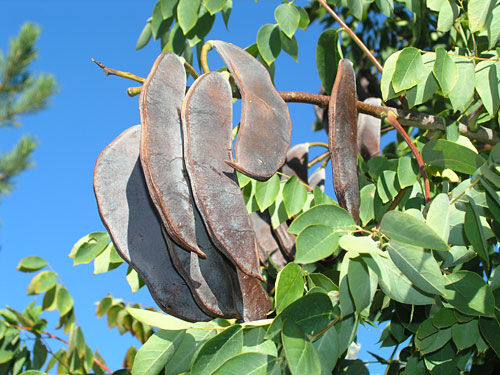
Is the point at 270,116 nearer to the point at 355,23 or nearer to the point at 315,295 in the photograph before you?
the point at 315,295

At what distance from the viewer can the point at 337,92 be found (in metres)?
1.20

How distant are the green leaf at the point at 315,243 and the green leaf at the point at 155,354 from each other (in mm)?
344

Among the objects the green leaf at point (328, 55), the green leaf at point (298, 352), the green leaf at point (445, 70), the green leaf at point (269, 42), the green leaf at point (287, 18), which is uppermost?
the green leaf at point (287, 18)

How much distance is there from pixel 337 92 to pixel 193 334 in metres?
0.62

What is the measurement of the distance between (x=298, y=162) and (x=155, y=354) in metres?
1.05

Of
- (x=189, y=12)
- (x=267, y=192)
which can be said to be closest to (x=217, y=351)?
(x=267, y=192)

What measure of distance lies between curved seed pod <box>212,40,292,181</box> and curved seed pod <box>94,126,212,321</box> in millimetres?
218

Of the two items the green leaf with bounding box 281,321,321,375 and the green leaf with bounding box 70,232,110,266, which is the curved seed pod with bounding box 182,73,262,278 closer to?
the green leaf with bounding box 281,321,321,375

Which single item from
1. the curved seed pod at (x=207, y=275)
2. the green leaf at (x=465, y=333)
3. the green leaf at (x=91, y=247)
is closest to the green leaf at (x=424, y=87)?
the green leaf at (x=465, y=333)

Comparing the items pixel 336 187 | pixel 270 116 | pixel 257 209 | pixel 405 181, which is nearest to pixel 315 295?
pixel 336 187

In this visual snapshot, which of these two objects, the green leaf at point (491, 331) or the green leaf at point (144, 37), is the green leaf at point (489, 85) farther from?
the green leaf at point (144, 37)

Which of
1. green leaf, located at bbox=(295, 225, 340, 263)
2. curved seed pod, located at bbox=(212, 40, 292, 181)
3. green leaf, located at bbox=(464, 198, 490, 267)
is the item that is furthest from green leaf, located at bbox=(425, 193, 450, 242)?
curved seed pod, located at bbox=(212, 40, 292, 181)

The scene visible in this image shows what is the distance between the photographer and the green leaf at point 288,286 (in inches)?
44.5

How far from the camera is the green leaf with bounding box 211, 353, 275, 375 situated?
1054 millimetres
